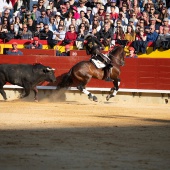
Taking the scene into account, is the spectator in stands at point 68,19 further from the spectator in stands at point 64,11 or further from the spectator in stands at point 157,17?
the spectator in stands at point 157,17

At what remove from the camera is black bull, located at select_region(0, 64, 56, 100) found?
64.9 feet

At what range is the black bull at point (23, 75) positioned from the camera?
19.8 meters

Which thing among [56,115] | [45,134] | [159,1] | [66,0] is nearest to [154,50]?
[159,1]

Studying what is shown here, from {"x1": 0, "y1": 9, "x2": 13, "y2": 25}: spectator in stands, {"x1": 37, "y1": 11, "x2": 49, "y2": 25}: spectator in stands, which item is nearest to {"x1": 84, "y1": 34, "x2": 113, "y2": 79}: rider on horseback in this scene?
{"x1": 37, "y1": 11, "x2": 49, "y2": 25}: spectator in stands

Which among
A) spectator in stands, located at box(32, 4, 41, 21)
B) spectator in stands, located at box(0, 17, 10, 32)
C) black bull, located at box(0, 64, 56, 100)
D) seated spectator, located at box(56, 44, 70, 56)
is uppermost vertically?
spectator in stands, located at box(32, 4, 41, 21)

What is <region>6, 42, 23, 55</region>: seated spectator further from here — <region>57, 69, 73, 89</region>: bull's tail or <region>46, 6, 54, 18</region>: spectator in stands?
<region>57, 69, 73, 89</region>: bull's tail

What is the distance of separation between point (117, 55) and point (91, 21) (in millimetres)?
1500

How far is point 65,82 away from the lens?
20125 mm

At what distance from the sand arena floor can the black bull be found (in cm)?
182

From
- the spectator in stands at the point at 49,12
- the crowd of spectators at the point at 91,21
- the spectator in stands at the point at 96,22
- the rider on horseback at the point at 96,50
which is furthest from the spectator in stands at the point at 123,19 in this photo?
the spectator in stands at the point at 49,12

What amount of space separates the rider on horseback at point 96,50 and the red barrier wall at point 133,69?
1386mm

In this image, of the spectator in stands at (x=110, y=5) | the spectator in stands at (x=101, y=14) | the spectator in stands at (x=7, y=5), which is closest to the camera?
the spectator in stands at (x=101, y=14)

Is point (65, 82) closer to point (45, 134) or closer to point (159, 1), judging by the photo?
point (159, 1)

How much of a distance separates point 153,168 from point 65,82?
A: 1111 cm
